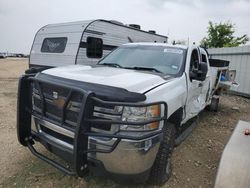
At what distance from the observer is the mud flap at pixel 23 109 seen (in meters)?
2.89

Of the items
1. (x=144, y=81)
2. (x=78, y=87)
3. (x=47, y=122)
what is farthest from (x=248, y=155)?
(x=47, y=122)

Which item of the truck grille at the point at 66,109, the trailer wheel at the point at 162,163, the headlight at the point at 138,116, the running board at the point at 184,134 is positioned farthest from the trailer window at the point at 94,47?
the headlight at the point at 138,116

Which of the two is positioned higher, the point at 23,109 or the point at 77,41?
the point at 77,41

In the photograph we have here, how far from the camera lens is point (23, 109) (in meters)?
2.93

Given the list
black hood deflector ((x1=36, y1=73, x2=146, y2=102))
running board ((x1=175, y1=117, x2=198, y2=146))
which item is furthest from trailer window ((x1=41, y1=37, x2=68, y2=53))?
black hood deflector ((x1=36, y1=73, x2=146, y2=102))

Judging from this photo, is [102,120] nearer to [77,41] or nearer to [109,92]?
[109,92]

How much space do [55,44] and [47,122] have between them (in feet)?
21.3

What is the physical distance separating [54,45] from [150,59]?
5.74 metres

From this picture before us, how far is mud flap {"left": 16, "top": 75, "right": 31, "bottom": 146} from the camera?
2895 millimetres

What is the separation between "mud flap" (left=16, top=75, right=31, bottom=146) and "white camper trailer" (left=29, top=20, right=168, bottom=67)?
5038mm

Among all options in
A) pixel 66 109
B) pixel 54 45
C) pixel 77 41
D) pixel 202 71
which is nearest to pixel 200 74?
pixel 202 71

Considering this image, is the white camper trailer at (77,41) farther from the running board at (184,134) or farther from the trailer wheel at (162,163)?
the trailer wheel at (162,163)

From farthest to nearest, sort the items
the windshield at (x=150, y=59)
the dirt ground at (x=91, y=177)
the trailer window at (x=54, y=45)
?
the trailer window at (x=54, y=45) < the windshield at (x=150, y=59) < the dirt ground at (x=91, y=177)

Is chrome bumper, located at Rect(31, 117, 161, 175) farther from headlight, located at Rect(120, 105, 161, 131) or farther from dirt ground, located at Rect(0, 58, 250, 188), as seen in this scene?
dirt ground, located at Rect(0, 58, 250, 188)
